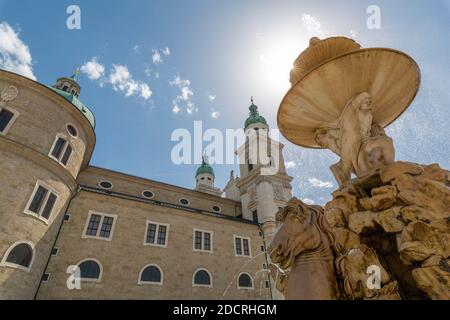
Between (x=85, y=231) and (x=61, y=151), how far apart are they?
593cm

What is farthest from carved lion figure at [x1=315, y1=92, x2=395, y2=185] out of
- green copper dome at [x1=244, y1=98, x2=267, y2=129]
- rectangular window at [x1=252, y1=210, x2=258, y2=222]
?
green copper dome at [x1=244, y1=98, x2=267, y2=129]

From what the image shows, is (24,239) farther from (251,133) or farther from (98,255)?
(251,133)

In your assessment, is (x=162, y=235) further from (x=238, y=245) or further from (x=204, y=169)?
(x=204, y=169)

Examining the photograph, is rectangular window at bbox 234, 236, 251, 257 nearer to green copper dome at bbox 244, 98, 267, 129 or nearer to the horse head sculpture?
green copper dome at bbox 244, 98, 267, 129

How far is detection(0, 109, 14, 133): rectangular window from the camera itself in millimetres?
15367

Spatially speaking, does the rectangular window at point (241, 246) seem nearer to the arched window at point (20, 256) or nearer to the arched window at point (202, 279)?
the arched window at point (202, 279)

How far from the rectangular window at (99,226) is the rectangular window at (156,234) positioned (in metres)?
2.74

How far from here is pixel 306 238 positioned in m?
2.80

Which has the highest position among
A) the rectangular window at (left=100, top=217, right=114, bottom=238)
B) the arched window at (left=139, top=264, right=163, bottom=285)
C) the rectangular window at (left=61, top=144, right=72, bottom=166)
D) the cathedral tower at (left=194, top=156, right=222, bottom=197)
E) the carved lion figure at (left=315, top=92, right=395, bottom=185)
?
the cathedral tower at (left=194, top=156, right=222, bottom=197)

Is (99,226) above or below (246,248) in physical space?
→ below

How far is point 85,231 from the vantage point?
57.8 feet

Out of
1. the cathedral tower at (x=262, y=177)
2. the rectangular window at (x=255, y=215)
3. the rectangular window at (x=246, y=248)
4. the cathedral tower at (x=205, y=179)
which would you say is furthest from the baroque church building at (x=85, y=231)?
the cathedral tower at (x=205, y=179)

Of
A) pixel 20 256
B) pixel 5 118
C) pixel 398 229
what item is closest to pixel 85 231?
pixel 20 256

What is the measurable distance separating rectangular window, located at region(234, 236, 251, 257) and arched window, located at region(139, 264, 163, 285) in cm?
761
